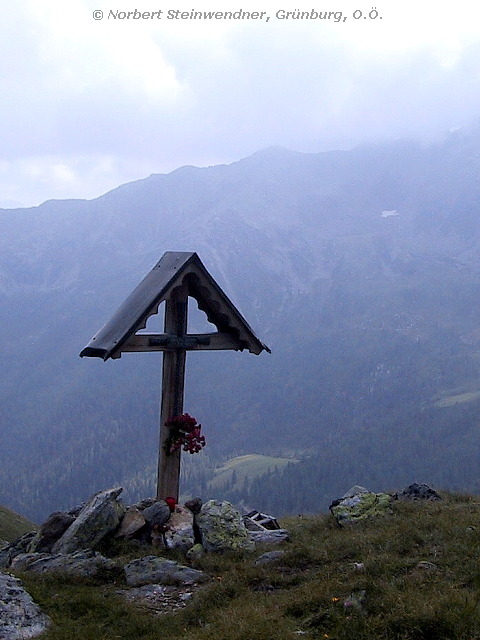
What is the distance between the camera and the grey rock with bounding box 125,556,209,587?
11688 mm

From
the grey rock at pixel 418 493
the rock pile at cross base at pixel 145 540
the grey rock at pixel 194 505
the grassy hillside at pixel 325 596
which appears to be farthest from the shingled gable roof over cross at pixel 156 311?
the grey rock at pixel 418 493

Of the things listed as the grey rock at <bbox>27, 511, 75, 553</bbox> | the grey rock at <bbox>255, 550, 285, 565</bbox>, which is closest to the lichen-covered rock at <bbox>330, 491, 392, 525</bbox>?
the grey rock at <bbox>255, 550, 285, 565</bbox>

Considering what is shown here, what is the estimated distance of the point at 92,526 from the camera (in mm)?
14055

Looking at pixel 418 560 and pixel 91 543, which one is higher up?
pixel 418 560

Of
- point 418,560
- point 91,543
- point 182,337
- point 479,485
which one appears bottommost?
point 479,485

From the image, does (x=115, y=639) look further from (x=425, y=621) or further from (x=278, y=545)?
(x=278, y=545)

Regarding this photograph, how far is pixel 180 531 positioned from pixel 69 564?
2.69m

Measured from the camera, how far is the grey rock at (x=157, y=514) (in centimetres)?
1450

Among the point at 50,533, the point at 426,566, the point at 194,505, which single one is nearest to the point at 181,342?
the point at 194,505

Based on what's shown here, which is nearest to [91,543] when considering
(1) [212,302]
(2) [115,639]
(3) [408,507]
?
(2) [115,639]

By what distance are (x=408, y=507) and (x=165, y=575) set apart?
683 centimetres

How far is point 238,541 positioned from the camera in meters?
13.9

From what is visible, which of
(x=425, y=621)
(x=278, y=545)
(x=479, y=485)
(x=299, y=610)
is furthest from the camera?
(x=479, y=485)

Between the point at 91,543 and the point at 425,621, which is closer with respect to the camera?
the point at 425,621
